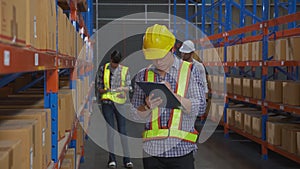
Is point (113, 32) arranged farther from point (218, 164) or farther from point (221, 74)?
point (218, 164)

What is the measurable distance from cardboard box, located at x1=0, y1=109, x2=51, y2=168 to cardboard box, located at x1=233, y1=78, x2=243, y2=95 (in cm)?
610

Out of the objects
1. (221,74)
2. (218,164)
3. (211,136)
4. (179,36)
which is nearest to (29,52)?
(218,164)

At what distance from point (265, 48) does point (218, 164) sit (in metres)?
1.98

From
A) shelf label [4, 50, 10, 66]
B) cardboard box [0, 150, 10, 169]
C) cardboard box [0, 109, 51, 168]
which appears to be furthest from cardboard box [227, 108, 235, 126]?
shelf label [4, 50, 10, 66]

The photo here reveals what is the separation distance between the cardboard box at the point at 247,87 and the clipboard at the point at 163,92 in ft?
16.0

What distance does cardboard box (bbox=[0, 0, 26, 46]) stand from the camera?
1.24m

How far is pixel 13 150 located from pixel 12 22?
0.44m

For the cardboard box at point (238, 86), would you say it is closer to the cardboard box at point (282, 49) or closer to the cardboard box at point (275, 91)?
the cardboard box at point (275, 91)

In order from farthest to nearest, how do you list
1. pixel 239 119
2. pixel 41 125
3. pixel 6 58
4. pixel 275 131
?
pixel 239 119
pixel 275 131
pixel 41 125
pixel 6 58

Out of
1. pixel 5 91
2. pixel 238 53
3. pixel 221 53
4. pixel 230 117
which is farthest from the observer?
pixel 221 53

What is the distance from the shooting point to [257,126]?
7090 mm

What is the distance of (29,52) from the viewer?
5.06 ft

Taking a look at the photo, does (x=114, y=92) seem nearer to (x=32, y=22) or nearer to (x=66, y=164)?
(x=66, y=164)

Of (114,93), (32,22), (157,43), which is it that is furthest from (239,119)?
(32,22)
